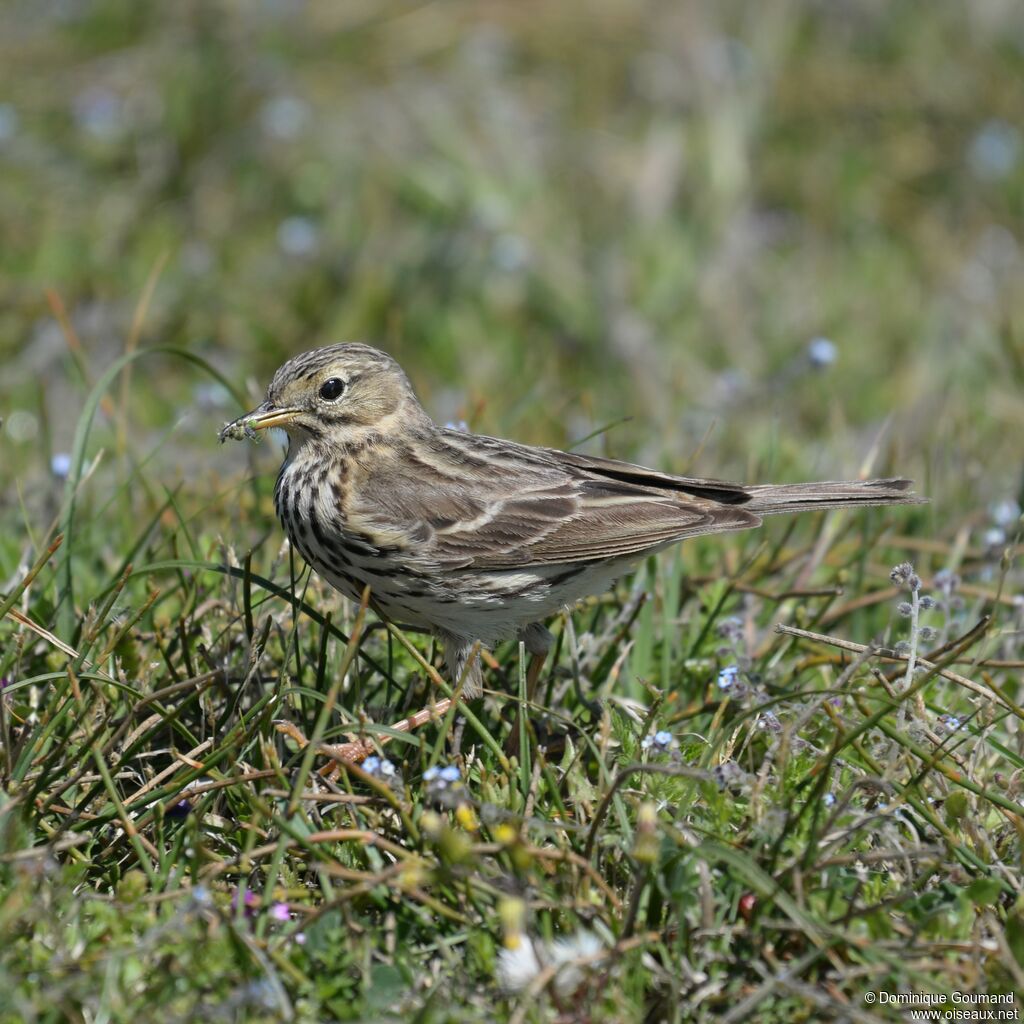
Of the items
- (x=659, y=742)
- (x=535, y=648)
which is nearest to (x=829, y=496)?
(x=535, y=648)

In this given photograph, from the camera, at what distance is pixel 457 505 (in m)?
5.20

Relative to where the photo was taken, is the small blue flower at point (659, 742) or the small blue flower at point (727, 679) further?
the small blue flower at point (727, 679)

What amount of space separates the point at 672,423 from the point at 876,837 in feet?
11.5

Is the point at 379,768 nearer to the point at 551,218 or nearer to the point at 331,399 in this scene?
the point at 331,399

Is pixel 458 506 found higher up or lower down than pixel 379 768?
higher up

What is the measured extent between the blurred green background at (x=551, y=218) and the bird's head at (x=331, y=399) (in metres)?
0.87

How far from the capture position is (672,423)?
7.31m

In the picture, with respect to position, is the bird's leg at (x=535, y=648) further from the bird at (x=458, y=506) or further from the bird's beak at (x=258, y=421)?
the bird's beak at (x=258, y=421)

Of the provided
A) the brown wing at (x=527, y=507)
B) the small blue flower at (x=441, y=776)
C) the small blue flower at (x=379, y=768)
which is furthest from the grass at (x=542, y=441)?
the brown wing at (x=527, y=507)

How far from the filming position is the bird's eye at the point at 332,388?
5.43 metres

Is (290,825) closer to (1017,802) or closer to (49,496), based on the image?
(1017,802)

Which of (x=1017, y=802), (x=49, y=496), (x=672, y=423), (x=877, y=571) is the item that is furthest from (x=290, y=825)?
(x=672, y=423)

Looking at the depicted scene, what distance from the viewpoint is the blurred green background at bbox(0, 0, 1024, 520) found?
7.98 m

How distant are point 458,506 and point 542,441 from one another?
7.38 feet
